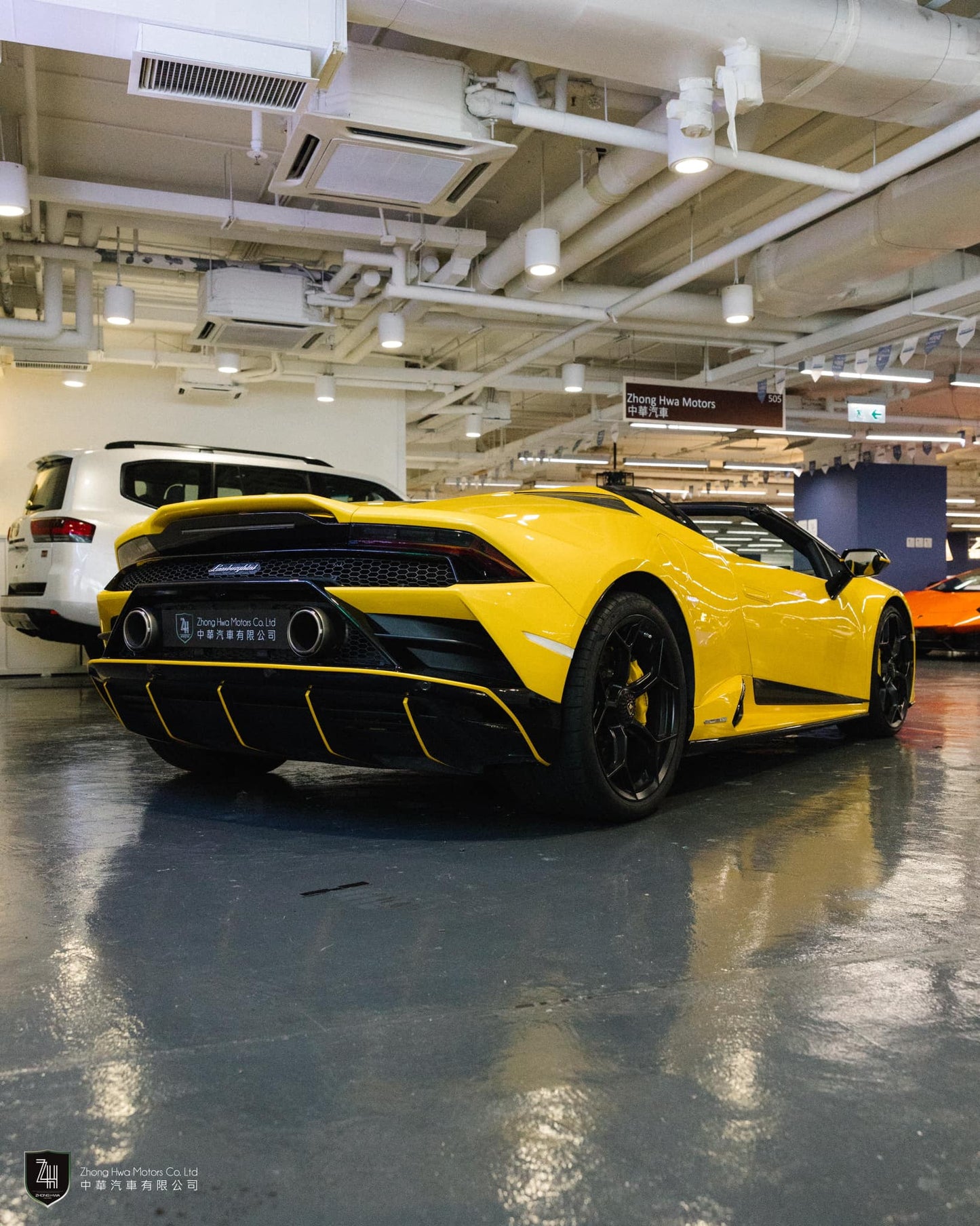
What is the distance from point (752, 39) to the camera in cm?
510

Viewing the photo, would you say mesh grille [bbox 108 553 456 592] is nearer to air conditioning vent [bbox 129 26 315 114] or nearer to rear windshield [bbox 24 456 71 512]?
air conditioning vent [bbox 129 26 315 114]

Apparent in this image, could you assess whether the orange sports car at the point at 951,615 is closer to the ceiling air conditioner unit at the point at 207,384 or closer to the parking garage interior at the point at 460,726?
the parking garage interior at the point at 460,726

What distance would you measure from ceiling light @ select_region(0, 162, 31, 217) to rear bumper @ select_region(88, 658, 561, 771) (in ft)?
17.6

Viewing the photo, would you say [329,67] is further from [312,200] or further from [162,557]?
[312,200]

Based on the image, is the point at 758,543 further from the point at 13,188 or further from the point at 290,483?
the point at 13,188

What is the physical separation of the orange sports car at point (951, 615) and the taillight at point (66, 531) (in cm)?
982

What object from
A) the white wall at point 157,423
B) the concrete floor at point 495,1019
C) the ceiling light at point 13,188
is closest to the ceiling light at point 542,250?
the ceiling light at point 13,188

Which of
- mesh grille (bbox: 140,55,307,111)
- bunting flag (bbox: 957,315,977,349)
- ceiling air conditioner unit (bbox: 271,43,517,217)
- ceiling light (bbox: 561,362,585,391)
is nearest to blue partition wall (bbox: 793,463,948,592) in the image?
ceiling light (bbox: 561,362,585,391)

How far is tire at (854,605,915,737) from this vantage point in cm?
526

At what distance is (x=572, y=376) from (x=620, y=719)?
1182 centimetres

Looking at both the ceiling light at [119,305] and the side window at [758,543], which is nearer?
the side window at [758,543]

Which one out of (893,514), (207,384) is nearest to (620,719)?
(207,384)

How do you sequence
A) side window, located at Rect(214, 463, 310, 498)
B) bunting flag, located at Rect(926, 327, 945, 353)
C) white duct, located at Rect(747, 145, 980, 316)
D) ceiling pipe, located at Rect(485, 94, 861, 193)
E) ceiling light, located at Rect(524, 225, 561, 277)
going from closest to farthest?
1. ceiling pipe, located at Rect(485, 94, 861, 193)
2. white duct, located at Rect(747, 145, 980, 316)
3. side window, located at Rect(214, 463, 310, 498)
4. ceiling light, located at Rect(524, 225, 561, 277)
5. bunting flag, located at Rect(926, 327, 945, 353)

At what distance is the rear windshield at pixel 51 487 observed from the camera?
727cm
